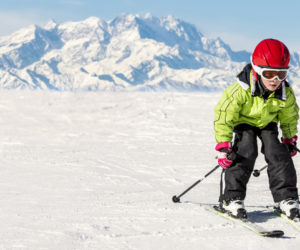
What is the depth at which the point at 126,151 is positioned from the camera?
8.89 m

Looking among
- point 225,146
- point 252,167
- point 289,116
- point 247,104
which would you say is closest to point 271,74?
point 247,104

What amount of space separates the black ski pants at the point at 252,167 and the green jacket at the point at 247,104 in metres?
0.15

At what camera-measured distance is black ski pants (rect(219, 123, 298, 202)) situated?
3.56 metres

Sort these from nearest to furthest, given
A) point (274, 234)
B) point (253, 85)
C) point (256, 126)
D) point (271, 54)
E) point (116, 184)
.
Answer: point (274, 234)
point (271, 54)
point (253, 85)
point (256, 126)
point (116, 184)

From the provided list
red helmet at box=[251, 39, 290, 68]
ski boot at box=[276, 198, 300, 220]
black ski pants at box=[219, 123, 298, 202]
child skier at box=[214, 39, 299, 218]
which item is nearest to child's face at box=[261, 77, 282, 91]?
child skier at box=[214, 39, 299, 218]

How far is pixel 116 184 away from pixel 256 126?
251 centimetres

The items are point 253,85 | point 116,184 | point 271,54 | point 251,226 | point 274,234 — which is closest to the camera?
point 274,234

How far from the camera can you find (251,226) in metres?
3.21

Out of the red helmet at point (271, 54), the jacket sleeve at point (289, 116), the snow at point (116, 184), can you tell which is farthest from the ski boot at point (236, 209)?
the red helmet at point (271, 54)

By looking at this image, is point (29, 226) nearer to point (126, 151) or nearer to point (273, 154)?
point (273, 154)

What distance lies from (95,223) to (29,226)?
55 cm

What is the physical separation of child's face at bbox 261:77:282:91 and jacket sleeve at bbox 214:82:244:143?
229 millimetres

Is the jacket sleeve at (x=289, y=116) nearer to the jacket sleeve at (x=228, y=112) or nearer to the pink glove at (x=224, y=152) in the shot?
the jacket sleeve at (x=228, y=112)

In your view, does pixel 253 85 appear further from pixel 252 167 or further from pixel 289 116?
pixel 252 167
